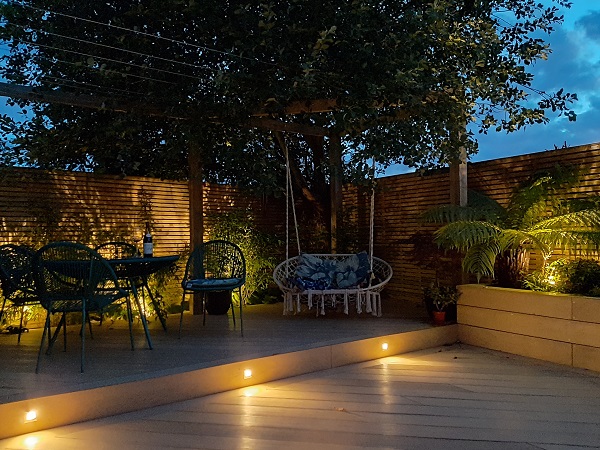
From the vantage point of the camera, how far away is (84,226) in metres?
5.04

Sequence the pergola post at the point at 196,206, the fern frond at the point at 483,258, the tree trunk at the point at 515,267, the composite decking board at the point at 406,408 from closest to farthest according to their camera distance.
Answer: the composite decking board at the point at 406,408
the fern frond at the point at 483,258
the tree trunk at the point at 515,267
the pergola post at the point at 196,206

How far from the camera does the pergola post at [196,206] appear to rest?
5.45 m

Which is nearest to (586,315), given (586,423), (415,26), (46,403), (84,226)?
(586,423)

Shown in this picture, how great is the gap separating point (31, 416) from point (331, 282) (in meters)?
3.10

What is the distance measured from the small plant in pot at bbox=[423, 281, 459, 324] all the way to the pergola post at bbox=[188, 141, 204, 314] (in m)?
2.26

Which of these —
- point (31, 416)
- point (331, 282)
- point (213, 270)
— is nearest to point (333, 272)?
point (331, 282)

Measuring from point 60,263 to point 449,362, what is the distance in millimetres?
2829

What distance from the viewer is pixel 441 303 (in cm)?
479

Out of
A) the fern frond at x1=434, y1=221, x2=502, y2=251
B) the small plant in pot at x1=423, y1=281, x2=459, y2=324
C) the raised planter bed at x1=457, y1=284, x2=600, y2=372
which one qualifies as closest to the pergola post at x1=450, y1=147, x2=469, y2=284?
the small plant in pot at x1=423, y1=281, x2=459, y2=324

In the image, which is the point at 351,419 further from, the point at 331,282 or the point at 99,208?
the point at 99,208

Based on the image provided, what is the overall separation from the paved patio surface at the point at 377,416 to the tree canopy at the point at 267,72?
6.58 ft

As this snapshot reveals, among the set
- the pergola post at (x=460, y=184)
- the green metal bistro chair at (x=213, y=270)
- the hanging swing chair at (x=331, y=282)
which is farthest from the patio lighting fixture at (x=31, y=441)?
the pergola post at (x=460, y=184)

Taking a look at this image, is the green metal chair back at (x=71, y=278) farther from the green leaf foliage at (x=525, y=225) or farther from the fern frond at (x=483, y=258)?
the fern frond at (x=483, y=258)

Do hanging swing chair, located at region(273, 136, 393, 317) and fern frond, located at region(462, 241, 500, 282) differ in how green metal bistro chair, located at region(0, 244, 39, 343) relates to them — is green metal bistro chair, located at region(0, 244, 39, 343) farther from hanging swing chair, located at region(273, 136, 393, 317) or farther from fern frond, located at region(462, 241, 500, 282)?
fern frond, located at region(462, 241, 500, 282)
